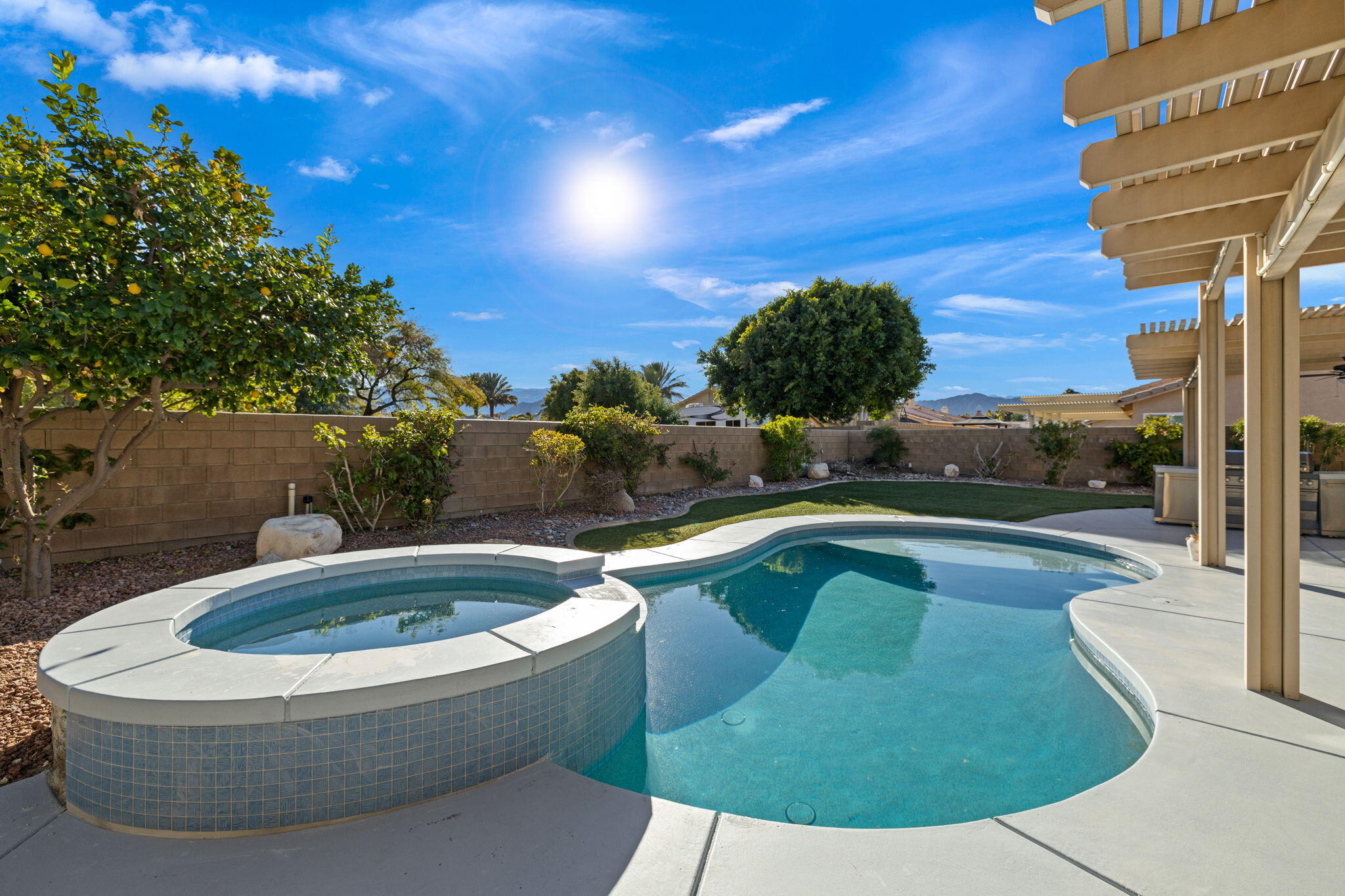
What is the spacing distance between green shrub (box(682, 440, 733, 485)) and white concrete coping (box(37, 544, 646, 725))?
29.9 feet

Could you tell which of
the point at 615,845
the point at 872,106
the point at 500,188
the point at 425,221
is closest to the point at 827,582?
the point at 615,845

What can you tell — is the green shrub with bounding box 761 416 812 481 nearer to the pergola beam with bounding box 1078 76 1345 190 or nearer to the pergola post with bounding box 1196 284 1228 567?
the pergola post with bounding box 1196 284 1228 567

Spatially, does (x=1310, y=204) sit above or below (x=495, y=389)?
below

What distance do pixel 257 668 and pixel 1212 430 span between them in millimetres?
7674

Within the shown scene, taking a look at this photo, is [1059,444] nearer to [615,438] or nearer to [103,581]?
[615,438]

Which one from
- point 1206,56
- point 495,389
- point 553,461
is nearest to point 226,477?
point 553,461

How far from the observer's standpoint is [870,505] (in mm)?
10297

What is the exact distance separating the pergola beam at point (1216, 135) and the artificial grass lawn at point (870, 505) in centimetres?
520

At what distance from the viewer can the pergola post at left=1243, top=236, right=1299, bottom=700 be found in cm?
266

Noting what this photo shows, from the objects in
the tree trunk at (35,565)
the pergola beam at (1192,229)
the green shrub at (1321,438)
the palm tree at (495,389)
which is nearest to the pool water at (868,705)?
the pergola beam at (1192,229)

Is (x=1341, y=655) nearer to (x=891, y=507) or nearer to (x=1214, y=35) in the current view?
(x=1214, y=35)

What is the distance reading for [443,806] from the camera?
200 centimetres

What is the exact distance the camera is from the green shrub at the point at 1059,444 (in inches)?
527

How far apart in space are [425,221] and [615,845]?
16596 mm
